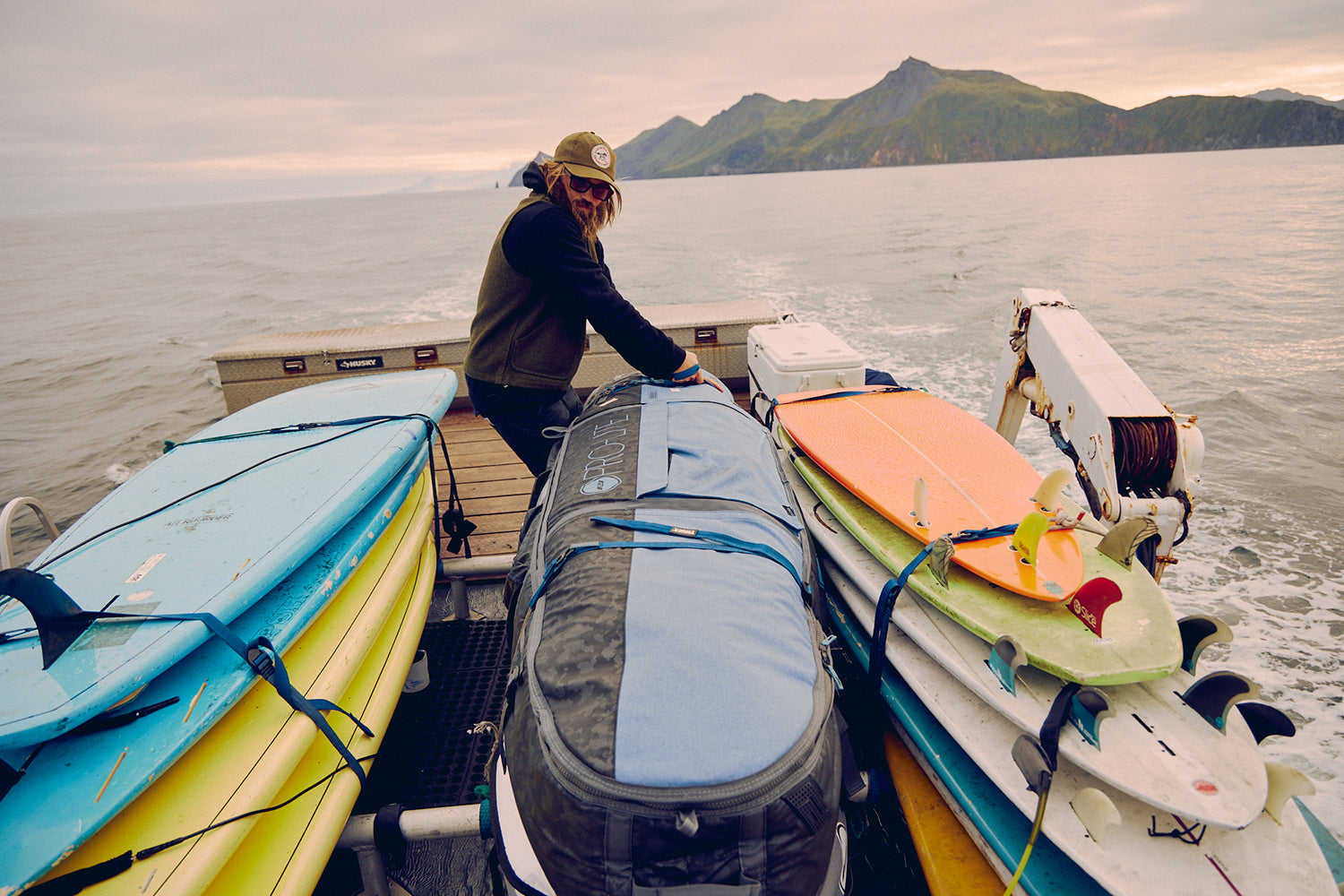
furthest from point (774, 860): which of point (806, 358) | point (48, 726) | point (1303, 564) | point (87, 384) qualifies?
point (87, 384)

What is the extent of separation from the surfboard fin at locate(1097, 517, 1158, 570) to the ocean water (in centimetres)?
168

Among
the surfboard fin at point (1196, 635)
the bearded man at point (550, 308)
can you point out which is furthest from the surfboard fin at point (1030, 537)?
the bearded man at point (550, 308)

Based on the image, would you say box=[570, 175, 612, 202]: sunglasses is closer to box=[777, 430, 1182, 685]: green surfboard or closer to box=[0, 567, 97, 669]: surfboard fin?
box=[777, 430, 1182, 685]: green surfboard

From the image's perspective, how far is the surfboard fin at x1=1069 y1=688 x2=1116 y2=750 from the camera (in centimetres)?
148

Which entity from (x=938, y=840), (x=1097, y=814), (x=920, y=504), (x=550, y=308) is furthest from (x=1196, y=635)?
(x=550, y=308)

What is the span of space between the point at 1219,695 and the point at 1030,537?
22.2 inches

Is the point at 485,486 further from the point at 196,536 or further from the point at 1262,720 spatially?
the point at 1262,720

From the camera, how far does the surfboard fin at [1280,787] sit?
1343 millimetres

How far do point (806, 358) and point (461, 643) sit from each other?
262cm

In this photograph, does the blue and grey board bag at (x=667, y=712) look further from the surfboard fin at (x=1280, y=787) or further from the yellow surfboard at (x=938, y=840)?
the surfboard fin at (x=1280, y=787)

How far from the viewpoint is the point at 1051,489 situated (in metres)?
2.13

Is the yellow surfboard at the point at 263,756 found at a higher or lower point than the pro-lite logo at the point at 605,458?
lower

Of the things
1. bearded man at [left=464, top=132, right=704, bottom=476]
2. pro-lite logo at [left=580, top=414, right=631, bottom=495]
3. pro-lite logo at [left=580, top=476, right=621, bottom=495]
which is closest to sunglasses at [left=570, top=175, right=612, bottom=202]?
bearded man at [left=464, top=132, right=704, bottom=476]

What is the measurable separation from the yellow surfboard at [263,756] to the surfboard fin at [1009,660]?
189 centimetres
